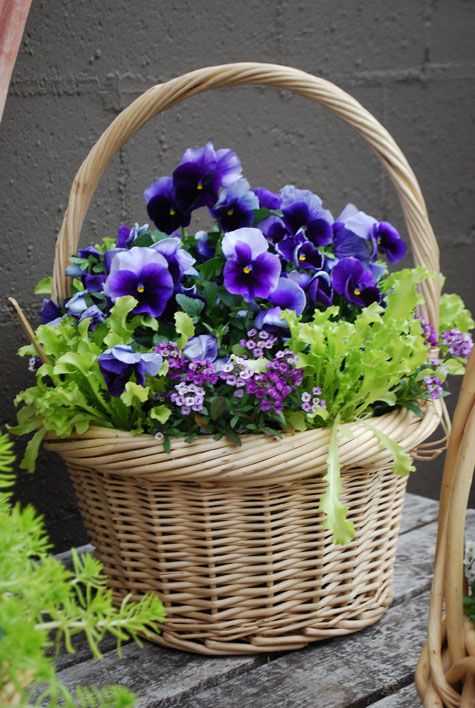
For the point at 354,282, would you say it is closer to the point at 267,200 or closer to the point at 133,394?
the point at 267,200

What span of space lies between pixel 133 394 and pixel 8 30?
468 millimetres

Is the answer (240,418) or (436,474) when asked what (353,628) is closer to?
(240,418)

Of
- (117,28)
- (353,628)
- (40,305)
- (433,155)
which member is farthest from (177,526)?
(433,155)

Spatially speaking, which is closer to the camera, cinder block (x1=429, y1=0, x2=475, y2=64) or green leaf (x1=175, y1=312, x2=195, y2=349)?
green leaf (x1=175, y1=312, x2=195, y2=349)

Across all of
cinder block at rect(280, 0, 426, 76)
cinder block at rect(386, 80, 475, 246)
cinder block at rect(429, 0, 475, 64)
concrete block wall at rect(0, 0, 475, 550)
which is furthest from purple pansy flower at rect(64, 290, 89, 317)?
cinder block at rect(429, 0, 475, 64)

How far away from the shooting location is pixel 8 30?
3.59 ft

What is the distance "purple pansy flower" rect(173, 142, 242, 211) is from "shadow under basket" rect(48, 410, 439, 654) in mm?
348

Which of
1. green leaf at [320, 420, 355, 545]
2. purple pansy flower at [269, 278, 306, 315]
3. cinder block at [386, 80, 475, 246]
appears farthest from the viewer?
cinder block at [386, 80, 475, 246]

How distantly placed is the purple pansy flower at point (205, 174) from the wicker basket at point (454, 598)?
46 cm

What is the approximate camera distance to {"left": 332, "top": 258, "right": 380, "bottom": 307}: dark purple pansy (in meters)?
1.15

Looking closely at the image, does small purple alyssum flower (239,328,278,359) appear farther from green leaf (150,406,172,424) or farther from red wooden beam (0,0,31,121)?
red wooden beam (0,0,31,121)

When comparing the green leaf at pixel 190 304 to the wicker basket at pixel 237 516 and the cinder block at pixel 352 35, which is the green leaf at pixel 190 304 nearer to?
the wicker basket at pixel 237 516

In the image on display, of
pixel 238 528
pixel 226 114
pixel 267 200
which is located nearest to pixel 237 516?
pixel 238 528

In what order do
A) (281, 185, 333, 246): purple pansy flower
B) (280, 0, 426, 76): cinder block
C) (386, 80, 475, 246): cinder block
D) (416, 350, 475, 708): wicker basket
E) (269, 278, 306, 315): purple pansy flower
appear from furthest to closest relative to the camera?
(386, 80, 475, 246): cinder block < (280, 0, 426, 76): cinder block < (281, 185, 333, 246): purple pansy flower < (269, 278, 306, 315): purple pansy flower < (416, 350, 475, 708): wicker basket
